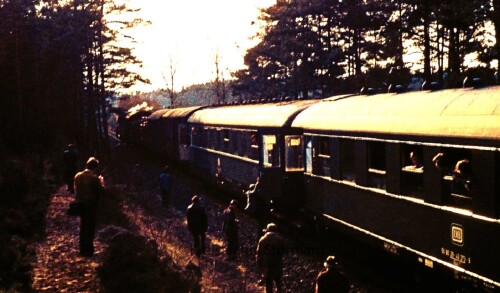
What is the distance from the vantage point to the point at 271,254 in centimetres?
1181

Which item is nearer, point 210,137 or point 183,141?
point 210,137

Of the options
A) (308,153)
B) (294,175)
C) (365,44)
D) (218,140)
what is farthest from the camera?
(365,44)

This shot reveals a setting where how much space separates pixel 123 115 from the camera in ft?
222

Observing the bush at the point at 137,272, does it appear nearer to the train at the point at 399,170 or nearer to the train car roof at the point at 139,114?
the train at the point at 399,170

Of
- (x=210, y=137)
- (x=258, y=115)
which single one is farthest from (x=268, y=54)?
(x=258, y=115)

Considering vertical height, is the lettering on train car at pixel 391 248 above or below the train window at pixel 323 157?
below

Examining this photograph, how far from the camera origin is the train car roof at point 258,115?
17.6 m

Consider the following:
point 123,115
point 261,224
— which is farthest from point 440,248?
point 123,115

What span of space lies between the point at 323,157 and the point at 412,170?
4.22 m

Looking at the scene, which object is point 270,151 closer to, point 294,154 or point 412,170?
point 294,154


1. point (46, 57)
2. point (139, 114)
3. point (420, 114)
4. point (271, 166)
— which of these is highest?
point (46, 57)

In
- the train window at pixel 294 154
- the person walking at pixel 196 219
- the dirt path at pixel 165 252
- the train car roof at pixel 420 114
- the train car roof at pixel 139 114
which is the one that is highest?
the train car roof at pixel 139 114

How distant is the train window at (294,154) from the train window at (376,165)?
4.36m

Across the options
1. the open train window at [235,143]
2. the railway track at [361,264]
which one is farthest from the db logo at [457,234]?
the open train window at [235,143]
